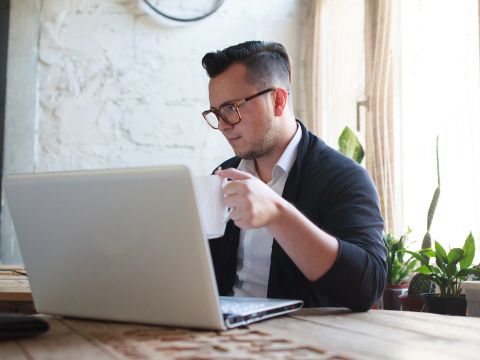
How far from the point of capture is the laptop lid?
960 millimetres

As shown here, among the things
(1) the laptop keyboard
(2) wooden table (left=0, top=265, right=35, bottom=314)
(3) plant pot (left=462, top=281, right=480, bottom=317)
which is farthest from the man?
(3) plant pot (left=462, top=281, right=480, bottom=317)

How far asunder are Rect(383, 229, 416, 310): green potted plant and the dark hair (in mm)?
948

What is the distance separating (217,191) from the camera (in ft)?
3.64

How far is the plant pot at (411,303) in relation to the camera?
7.97 feet

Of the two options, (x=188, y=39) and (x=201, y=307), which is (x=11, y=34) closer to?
(x=188, y=39)

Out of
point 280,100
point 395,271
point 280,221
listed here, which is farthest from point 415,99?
point 280,221

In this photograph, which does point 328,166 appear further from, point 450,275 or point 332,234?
point 450,275

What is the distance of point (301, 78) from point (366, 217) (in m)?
2.50

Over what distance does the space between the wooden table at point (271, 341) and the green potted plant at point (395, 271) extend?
4.77 ft

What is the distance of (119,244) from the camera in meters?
1.03

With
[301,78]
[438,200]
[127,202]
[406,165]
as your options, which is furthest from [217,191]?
[301,78]

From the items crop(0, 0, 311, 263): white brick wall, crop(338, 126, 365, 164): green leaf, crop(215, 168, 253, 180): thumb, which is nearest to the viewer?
crop(215, 168, 253, 180): thumb

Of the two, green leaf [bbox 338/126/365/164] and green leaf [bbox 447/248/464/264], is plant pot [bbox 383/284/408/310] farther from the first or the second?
green leaf [bbox 338/126/365/164]

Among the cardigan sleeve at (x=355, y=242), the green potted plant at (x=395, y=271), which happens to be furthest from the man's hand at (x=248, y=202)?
the green potted plant at (x=395, y=271)
